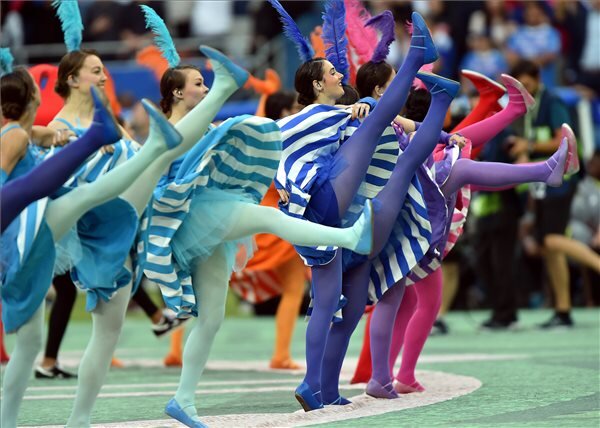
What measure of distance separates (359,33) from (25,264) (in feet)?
10.6

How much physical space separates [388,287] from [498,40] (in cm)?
1046

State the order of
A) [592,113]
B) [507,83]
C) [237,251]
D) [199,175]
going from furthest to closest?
[592,113]
[507,83]
[237,251]
[199,175]

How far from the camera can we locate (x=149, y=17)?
6.59 m

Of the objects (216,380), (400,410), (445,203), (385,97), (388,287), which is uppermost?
(385,97)

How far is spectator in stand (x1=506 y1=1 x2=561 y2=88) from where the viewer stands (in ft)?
53.4

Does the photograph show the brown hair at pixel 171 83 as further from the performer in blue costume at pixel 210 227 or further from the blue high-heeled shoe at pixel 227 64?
the blue high-heeled shoe at pixel 227 64

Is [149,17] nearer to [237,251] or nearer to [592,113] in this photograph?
[237,251]

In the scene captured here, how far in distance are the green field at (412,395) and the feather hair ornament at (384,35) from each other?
6.00ft

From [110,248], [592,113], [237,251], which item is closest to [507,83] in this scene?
[237,251]

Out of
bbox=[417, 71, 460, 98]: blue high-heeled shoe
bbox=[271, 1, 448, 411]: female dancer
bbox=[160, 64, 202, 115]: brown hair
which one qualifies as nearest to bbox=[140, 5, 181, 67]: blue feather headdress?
bbox=[160, 64, 202, 115]: brown hair

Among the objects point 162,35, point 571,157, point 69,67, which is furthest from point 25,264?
point 571,157

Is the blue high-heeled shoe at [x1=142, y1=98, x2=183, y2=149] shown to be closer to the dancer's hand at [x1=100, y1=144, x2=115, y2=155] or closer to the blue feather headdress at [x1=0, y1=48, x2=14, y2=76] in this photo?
the dancer's hand at [x1=100, y1=144, x2=115, y2=155]

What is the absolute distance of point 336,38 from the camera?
7.05 metres

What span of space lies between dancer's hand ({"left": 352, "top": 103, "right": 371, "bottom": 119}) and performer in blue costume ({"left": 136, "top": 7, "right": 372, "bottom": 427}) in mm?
650
